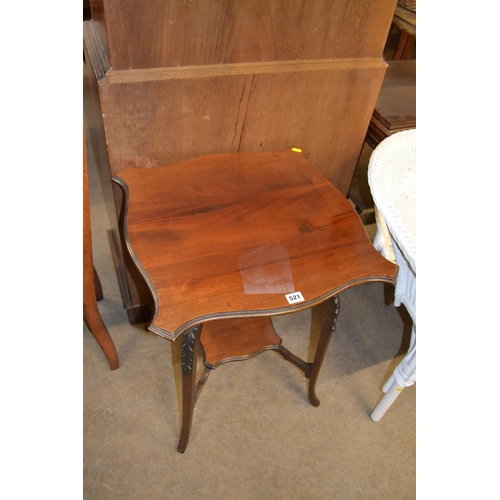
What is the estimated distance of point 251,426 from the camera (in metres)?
1.44

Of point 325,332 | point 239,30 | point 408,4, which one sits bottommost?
point 325,332

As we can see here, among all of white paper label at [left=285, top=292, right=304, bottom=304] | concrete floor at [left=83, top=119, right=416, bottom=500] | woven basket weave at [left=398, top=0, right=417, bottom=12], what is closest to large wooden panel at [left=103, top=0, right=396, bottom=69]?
white paper label at [left=285, top=292, right=304, bottom=304]

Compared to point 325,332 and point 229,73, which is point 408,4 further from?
point 325,332

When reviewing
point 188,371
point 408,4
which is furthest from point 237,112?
point 408,4

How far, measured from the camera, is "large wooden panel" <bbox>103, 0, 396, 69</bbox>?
99cm

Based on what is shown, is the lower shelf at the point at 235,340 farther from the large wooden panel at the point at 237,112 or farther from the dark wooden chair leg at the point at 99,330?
the large wooden panel at the point at 237,112

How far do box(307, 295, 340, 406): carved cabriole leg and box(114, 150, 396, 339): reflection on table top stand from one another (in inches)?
5.6

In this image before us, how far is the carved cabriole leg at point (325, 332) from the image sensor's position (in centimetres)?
113

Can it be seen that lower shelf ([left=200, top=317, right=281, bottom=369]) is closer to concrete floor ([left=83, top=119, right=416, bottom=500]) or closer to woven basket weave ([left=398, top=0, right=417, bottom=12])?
concrete floor ([left=83, top=119, right=416, bottom=500])

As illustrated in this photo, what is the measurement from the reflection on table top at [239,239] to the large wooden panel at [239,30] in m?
0.26

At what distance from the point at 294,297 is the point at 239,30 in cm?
64

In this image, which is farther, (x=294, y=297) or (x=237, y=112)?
(x=237, y=112)

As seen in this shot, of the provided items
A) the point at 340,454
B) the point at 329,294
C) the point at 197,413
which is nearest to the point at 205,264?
the point at 329,294

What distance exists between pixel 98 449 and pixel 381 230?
1.04m
